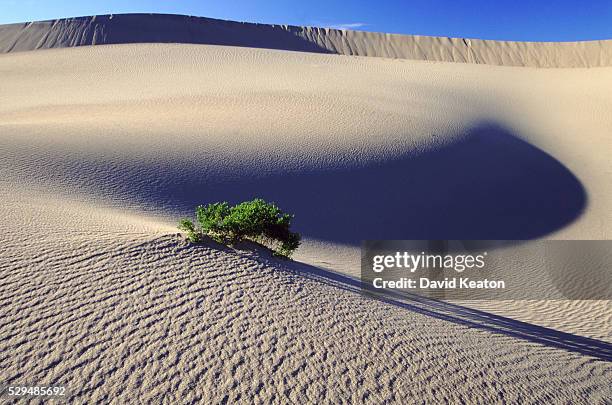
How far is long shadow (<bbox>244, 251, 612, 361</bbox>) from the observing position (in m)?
7.08

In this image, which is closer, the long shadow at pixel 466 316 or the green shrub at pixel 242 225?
the long shadow at pixel 466 316

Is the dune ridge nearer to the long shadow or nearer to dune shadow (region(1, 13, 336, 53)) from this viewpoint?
dune shadow (region(1, 13, 336, 53))

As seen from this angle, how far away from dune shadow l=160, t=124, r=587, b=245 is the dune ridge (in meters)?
39.2

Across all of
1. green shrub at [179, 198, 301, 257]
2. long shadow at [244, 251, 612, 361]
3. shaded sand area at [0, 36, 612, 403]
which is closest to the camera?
shaded sand area at [0, 36, 612, 403]

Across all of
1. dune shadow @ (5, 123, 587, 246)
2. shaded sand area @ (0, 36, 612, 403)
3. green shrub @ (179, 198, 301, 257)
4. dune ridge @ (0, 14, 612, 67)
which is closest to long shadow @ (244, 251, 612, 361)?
shaded sand area @ (0, 36, 612, 403)

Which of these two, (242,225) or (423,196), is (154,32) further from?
(242,225)

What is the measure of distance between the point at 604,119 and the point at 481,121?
26.9 feet

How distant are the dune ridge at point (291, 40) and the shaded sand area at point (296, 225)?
19.0 m

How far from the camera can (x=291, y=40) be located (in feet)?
187

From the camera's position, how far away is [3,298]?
16.5ft

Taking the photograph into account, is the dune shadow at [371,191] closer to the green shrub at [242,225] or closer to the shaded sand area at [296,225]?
the shaded sand area at [296,225]

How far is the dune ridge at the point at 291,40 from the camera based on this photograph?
4775cm

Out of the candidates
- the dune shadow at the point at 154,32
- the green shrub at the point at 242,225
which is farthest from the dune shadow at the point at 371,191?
the dune shadow at the point at 154,32

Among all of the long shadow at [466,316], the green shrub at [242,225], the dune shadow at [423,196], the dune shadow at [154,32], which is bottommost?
the long shadow at [466,316]
